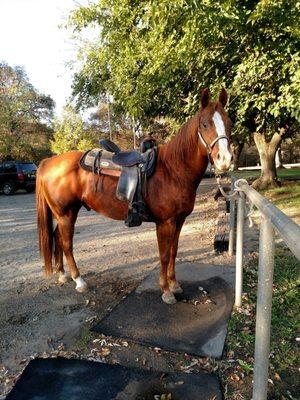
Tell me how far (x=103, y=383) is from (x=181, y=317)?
1229mm

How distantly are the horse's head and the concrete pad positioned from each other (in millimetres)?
1646

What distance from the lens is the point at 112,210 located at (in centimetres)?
412

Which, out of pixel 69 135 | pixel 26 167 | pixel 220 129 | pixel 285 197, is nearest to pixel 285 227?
pixel 220 129

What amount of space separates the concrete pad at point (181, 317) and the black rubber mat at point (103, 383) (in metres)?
0.39

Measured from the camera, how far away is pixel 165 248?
3.76 m

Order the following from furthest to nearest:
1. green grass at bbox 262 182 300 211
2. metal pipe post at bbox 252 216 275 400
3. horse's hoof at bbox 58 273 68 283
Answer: green grass at bbox 262 182 300 211 → horse's hoof at bbox 58 273 68 283 → metal pipe post at bbox 252 216 275 400

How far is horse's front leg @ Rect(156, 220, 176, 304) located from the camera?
3.72 metres

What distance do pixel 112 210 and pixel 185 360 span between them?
1.98 metres

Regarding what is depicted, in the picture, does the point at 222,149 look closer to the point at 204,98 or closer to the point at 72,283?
the point at 204,98

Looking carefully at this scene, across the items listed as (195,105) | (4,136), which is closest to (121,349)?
(195,105)

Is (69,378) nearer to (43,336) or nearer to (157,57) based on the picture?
(43,336)

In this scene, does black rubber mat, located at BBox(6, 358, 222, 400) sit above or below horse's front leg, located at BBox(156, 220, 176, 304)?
below

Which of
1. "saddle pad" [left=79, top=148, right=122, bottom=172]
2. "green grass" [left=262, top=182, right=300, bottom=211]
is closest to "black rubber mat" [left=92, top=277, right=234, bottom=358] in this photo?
"saddle pad" [left=79, top=148, right=122, bottom=172]

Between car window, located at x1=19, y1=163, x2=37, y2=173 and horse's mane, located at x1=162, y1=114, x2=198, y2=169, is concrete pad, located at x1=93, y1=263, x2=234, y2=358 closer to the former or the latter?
horse's mane, located at x1=162, y1=114, x2=198, y2=169
